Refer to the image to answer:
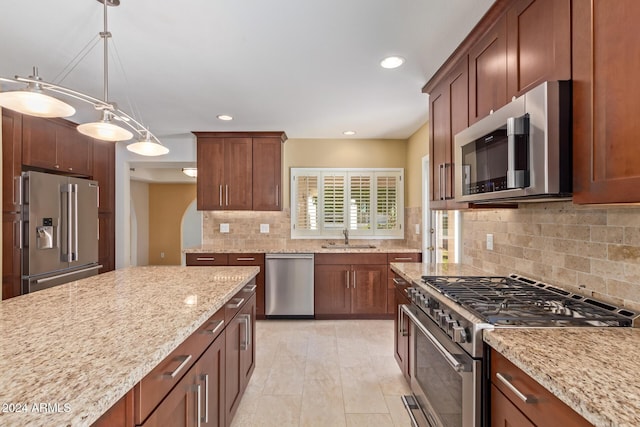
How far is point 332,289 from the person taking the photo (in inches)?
153

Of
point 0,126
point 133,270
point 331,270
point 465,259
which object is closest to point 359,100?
point 465,259

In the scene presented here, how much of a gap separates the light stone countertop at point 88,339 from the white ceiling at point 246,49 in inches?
57.9

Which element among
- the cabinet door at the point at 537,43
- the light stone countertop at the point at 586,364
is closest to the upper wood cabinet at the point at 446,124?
the cabinet door at the point at 537,43

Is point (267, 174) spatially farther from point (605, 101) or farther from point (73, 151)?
point (605, 101)

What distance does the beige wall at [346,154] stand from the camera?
446 cm

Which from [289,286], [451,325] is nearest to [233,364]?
[451,325]

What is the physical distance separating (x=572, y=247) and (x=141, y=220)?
27.0 ft

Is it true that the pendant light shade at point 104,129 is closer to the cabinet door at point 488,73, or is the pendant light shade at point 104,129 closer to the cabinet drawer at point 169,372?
the cabinet drawer at point 169,372

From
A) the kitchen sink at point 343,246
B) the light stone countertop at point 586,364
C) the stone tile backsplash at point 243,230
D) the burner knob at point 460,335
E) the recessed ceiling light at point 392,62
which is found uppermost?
the recessed ceiling light at point 392,62

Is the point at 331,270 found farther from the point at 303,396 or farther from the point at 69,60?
the point at 69,60

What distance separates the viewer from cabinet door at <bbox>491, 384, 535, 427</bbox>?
3.28 ft

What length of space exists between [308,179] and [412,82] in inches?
85.9

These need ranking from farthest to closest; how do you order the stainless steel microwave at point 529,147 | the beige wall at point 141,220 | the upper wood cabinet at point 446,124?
the beige wall at point 141,220 < the upper wood cabinet at point 446,124 < the stainless steel microwave at point 529,147

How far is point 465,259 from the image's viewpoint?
263cm
